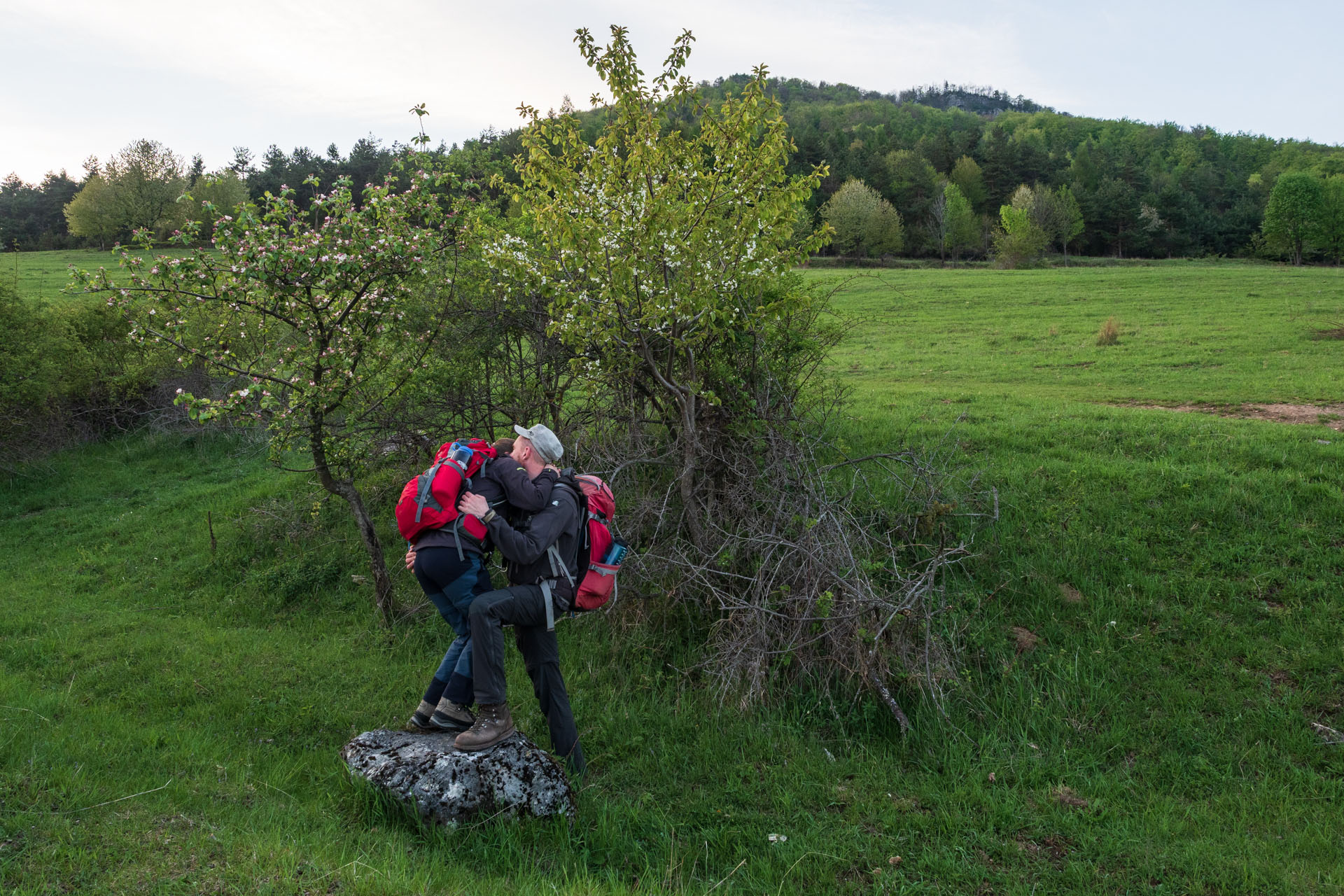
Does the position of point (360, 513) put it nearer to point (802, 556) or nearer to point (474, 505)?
point (474, 505)

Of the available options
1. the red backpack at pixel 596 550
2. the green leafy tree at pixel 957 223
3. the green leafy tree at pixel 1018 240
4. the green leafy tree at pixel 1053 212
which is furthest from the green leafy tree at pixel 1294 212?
the red backpack at pixel 596 550

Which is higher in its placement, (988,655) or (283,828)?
(283,828)

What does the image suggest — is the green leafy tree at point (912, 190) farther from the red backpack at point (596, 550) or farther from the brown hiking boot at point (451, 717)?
the brown hiking boot at point (451, 717)

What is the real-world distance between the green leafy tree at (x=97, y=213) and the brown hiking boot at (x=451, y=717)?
5582 cm

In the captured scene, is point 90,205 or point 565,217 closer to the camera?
point 565,217

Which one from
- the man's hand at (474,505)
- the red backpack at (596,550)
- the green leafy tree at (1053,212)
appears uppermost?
the green leafy tree at (1053,212)

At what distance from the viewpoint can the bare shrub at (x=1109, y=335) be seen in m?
19.8

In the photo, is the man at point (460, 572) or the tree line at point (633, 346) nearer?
the man at point (460, 572)

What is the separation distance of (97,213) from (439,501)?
59.7m

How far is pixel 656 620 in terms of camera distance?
7.64 metres

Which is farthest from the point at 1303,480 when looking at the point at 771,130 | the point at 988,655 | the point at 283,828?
the point at 283,828

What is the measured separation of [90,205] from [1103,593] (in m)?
63.3

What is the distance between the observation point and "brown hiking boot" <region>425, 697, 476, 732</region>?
16.8 ft

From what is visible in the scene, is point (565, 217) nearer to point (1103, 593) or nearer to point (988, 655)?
point (988, 655)
